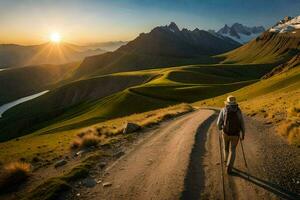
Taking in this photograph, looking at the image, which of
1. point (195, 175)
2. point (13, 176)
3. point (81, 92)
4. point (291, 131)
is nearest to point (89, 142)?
point (13, 176)

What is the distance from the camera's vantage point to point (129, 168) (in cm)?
1602

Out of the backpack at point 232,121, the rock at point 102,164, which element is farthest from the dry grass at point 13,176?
the backpack at point 232,121

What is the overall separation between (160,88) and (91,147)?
268 feet

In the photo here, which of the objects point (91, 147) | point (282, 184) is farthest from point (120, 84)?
point (282, 184)

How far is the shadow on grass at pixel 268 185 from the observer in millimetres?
11953

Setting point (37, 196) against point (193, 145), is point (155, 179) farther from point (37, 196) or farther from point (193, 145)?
point (193, 145)

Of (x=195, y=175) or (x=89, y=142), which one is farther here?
(x=89, y=142)

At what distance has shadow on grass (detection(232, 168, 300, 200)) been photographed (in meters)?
12.0

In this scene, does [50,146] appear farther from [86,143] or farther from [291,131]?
[291,131]

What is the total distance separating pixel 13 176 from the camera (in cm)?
1709

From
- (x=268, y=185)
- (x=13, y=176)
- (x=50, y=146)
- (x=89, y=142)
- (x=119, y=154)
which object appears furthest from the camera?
(x=50, y=146)

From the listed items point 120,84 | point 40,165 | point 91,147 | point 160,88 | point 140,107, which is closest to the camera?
point 40,165

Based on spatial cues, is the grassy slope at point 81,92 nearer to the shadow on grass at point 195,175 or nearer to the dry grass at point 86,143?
the dry grass at point 86,143

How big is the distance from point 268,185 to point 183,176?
3.23 metres
